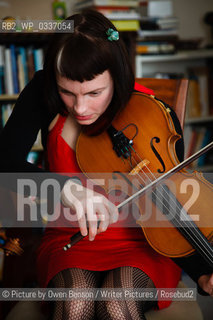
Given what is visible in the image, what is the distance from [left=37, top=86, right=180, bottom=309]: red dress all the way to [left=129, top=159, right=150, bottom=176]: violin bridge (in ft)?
0.61

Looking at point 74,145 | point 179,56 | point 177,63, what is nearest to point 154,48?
point 179,56

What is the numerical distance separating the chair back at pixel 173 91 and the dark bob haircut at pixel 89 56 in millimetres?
262

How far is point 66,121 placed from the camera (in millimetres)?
1025

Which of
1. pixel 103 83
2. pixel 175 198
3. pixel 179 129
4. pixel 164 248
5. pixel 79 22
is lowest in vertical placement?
pixel 164 248

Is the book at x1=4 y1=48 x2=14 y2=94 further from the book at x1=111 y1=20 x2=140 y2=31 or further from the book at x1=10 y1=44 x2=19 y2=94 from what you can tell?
the book at x1=111 y1=20 x2=140 y2=31

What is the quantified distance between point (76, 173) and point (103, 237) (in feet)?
0.65

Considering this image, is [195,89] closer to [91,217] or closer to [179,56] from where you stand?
[179,56]

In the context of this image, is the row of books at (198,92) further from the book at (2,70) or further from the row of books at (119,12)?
the book at (2,70)

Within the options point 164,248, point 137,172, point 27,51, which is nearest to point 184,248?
point 164,248

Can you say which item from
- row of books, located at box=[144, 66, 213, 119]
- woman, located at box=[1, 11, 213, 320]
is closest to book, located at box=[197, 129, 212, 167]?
row of books, located at box=[144, 66, 213, 119]

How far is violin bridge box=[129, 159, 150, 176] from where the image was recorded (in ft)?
2.88

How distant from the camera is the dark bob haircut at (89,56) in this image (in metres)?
0.81

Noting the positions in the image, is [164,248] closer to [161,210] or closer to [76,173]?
[161,210]

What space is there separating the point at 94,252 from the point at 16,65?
1.25 metres
